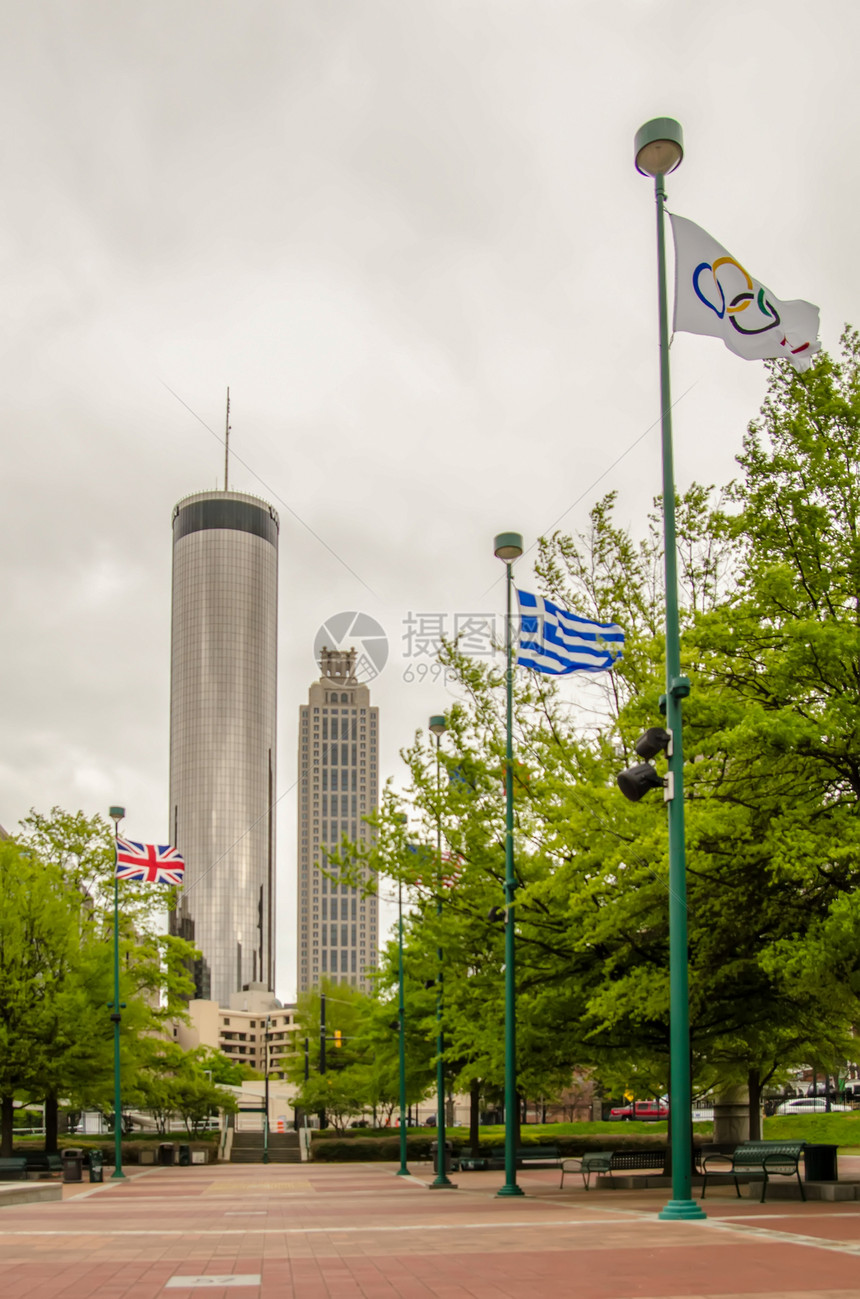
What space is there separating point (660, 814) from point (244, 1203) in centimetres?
1215

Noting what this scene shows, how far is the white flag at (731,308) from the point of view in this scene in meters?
15.2

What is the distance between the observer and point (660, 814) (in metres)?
18.0

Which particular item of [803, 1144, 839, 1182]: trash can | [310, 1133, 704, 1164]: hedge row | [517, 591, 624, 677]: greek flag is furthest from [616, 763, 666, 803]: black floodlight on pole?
[310, 1133, 704, 1164]: hedge row

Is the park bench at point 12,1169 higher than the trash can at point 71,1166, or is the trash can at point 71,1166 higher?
the park bench at point 12,1169


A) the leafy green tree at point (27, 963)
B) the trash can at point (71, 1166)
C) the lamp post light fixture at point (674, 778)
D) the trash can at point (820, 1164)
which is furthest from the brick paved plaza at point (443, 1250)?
the leafy green tree at point (27, 963)

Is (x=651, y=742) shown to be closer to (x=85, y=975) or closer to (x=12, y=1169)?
(x=12, y=1169)

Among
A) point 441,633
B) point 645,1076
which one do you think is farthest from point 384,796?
point 645,1076

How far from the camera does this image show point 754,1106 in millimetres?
34500

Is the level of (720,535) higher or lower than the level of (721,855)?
higher

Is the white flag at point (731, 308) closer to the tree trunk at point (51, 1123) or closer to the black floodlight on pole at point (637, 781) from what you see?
the black floodlight on pole at point (637, 781)

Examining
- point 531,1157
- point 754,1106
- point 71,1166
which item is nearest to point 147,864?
point 71,1166

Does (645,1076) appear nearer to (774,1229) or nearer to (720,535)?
(720,535)

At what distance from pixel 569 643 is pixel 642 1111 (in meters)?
69.0

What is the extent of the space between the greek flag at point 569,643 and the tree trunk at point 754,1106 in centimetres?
1765
